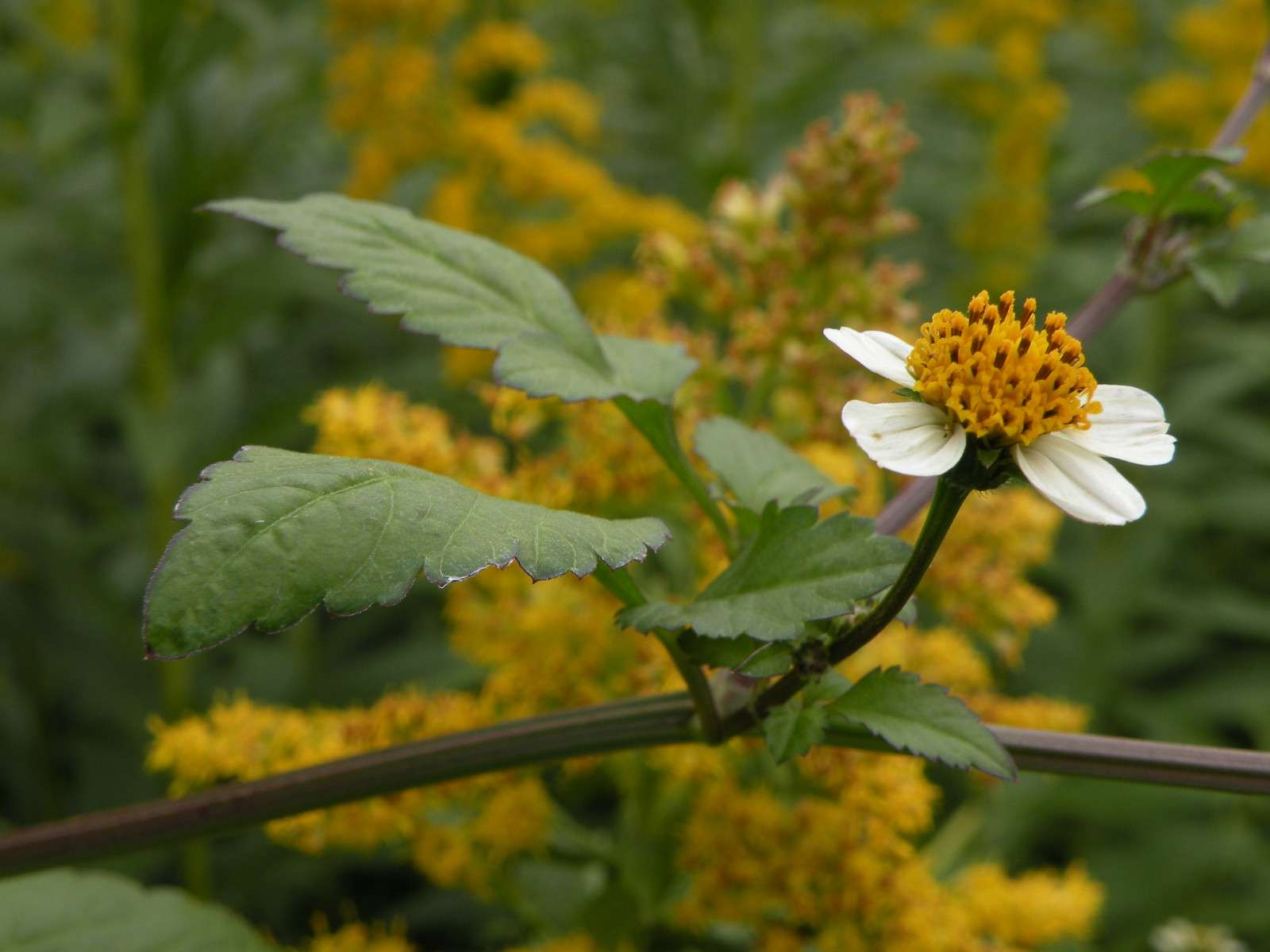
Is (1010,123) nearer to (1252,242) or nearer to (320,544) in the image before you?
(1252,242)

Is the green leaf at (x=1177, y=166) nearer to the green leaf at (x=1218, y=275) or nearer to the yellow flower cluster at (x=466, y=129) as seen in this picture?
the green leaf at (x=1218, y=275)

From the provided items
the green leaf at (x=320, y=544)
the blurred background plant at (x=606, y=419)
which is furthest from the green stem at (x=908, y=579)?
the blurred background plant at (x=606, y=419)

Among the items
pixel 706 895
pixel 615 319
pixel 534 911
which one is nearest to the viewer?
pixel 706 895

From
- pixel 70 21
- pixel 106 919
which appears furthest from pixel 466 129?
pixel 106 919

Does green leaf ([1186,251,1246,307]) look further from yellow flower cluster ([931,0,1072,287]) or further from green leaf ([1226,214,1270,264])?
yellow flower cluster ([931,0,1072,287])

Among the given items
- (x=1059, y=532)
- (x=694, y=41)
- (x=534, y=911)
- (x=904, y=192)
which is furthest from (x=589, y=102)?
(x=534, y=911)

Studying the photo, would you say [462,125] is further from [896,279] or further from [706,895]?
[706,895]
